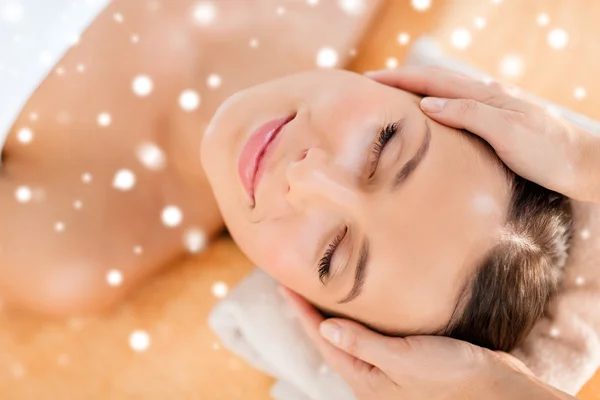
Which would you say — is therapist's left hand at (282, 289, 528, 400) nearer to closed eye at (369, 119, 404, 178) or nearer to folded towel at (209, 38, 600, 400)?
folded towel at (209, 38, 600, 400)

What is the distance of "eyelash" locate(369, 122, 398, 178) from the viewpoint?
2.71ft

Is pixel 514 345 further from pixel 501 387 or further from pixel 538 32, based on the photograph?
pixel 538 32

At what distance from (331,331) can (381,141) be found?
34cm

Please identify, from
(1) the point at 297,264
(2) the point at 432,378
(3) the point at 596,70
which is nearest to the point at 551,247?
(2) the point at 432,378

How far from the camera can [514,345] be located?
3.16 ft

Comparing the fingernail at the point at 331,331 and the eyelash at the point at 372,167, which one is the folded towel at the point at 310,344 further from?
the eyelash at the point at 372,167

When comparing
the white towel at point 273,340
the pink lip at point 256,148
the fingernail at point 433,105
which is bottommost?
the white towel at point 273,340

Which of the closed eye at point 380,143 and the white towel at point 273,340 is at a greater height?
the closed eye at point 380,143

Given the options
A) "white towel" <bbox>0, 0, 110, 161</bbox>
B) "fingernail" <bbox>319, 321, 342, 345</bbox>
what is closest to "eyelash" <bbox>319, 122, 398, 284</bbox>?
"fingernail" <bbox>319, 321, 342, 345</bbox>

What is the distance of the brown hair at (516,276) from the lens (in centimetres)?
85

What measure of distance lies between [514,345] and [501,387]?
23 cm

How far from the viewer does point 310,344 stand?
1.10 m

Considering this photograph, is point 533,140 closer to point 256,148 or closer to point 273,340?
point 256,148
